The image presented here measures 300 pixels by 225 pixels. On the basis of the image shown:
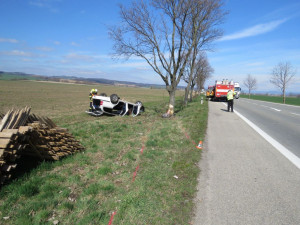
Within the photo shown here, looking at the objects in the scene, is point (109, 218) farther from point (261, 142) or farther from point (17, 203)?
point (261, 142)

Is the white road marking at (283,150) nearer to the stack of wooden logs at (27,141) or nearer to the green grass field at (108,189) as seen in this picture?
the green grass field at (108,189)

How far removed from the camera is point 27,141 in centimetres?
403

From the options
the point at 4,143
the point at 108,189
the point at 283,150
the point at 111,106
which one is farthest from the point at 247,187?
the point at 111,106

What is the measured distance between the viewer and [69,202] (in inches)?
127

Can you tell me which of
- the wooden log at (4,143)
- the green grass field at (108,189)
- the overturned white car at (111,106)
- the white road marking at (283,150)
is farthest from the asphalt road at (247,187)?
the overturned white car at (111,106)

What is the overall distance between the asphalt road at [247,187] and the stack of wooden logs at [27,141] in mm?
3408

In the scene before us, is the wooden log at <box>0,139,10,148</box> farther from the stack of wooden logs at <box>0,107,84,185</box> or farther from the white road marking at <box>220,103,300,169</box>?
the white road marking at <box>220,103,300,169</box>

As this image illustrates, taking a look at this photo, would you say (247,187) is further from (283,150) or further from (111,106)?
(111,106)

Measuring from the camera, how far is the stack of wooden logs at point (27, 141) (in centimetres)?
349

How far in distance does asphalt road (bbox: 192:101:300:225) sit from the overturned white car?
306 inches

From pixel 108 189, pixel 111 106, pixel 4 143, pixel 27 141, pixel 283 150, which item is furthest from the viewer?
pixel 111 106

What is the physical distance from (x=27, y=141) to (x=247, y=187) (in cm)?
450

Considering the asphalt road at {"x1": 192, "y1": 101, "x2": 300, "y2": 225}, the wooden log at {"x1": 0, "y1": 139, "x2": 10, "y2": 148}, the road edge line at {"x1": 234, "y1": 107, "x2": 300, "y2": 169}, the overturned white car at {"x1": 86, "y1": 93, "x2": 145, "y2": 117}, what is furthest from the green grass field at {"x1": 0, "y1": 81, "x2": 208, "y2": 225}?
the overturned white car at {"x1": 86, "y1": 93, "x2": 145, "y2": 117}

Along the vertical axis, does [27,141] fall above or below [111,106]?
below
